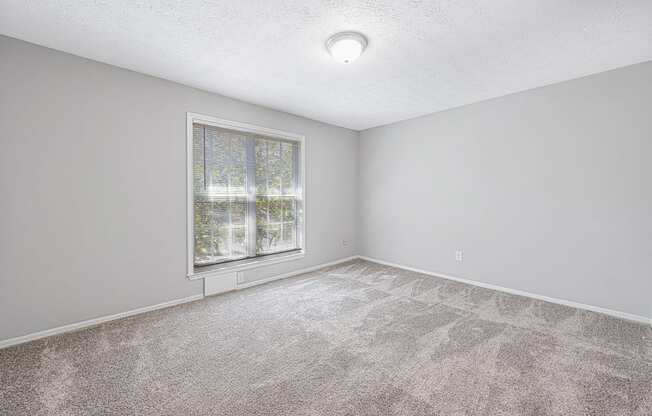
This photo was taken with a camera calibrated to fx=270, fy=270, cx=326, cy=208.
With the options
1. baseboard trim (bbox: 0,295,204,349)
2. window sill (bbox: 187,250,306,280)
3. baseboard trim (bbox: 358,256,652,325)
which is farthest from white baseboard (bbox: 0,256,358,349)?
baseboard trim (bbox: 358,256,652,325)

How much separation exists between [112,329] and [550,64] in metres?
4.83

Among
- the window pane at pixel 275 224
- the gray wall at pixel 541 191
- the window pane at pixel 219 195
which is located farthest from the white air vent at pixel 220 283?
the gray wall at pixel 541 191

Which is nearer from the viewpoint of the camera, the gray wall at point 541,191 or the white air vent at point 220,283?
the gray wall at point 541,191

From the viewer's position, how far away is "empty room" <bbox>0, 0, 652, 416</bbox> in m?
1.81

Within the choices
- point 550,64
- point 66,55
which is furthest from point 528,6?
point 66,55

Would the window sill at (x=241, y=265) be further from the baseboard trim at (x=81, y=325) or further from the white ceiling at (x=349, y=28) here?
the white ceiling at (x=349, y=28)

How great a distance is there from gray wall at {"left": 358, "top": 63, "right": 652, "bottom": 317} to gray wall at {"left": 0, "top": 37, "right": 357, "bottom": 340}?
3211mm

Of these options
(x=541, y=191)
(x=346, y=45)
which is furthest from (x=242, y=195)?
(x=541, y=191)

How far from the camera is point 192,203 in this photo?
317 centimetres

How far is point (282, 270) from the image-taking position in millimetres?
4078

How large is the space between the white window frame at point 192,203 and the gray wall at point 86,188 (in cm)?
7

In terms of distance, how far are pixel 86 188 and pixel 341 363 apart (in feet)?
8.97

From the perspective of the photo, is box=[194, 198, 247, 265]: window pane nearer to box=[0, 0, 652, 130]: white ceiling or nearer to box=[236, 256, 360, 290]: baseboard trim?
box=[236, 256, 360, 290]: baseboard trim

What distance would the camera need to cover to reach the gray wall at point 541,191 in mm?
2676
